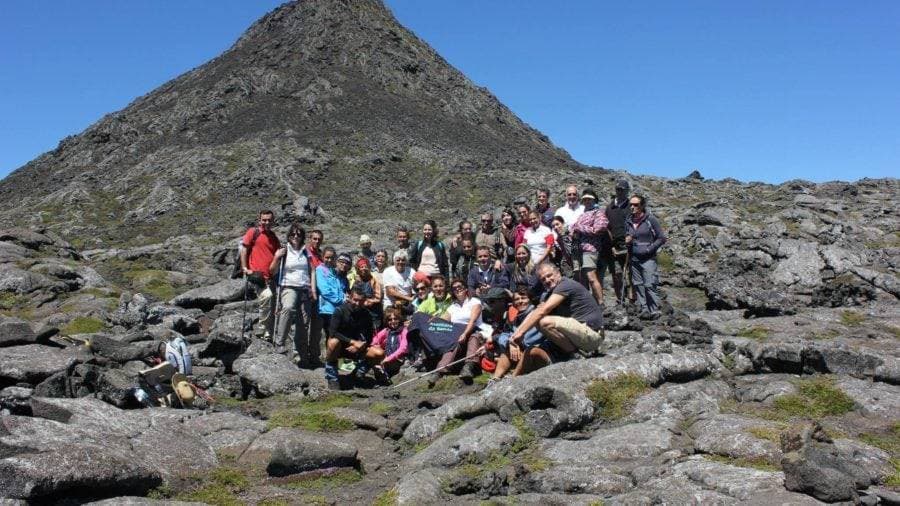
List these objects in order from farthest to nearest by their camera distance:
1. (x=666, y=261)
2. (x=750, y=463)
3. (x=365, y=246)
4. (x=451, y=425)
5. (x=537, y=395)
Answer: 1. (x=666, y=261)
2. (x=365, y=246)
3. (x=451, y=425)
4. (x=537, y=395)
5. (x=750, y=463)

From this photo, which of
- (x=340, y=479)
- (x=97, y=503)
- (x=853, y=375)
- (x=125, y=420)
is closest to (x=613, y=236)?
(x=853, y=375)

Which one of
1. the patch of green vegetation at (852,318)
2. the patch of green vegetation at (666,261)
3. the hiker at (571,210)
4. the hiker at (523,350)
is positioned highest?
the hiker at (571,210)

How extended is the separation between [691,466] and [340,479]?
459 cm

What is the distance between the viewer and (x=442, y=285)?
15.5 metres

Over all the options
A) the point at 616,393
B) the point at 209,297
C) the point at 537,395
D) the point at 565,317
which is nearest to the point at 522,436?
the point at 537,395

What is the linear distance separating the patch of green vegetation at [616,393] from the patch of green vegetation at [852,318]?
7756mm

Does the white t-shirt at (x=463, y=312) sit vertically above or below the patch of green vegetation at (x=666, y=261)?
below

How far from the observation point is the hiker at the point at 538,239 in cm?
1606

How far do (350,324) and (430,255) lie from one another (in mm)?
3226

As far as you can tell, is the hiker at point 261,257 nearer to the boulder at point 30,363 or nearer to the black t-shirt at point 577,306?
the boulder at point 30,363

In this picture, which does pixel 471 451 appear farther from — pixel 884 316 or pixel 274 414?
pixel 884 316

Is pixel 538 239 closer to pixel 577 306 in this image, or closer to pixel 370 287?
pixel 370 287

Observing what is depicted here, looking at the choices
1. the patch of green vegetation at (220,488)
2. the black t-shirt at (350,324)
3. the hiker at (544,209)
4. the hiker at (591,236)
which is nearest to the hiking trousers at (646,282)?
the hiker at (591,236)

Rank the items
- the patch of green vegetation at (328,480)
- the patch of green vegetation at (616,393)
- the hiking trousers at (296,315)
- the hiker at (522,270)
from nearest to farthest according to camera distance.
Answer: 1. the patch of green vegetation at (328,480)
2. the patch of green vegetation at (616,393)
3. the hiker at (522,270)
4. the hiking trousers at (296,315)
